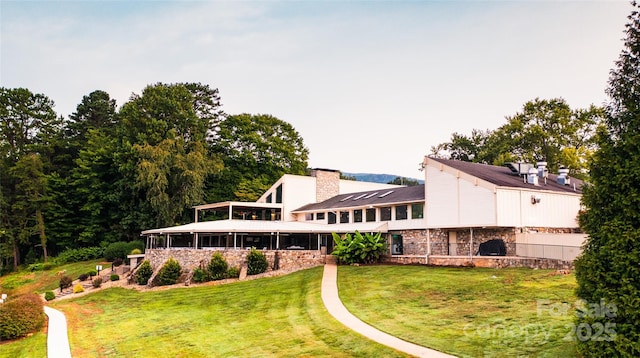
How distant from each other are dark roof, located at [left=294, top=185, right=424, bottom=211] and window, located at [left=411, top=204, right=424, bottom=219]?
477 mm

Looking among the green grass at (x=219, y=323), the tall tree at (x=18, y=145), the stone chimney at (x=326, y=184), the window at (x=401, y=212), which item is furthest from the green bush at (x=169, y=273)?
the tall tree at (x=18, y=145)

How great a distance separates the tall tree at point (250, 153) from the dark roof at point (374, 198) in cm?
1267

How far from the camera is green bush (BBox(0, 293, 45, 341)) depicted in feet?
58.1

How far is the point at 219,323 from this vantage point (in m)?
17.7

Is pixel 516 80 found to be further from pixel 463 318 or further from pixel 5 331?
pixel 5 331

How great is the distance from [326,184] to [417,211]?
1443 cm

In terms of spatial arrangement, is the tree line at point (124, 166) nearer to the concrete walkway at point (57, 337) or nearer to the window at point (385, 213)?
the window at point (385, 213)

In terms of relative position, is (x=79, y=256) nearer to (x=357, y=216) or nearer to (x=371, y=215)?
(x=357, y=216)

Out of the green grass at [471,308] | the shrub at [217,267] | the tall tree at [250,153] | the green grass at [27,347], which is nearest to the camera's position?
the green grass at [471,308]

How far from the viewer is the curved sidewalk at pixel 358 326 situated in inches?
435

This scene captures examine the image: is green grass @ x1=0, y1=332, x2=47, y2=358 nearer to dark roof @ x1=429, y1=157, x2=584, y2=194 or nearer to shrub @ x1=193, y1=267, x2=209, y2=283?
shrub @ x1=193, y1=267, x2=209, y2=283

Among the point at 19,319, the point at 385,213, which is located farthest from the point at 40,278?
the point at 385,213

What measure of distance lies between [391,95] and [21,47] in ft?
70.0

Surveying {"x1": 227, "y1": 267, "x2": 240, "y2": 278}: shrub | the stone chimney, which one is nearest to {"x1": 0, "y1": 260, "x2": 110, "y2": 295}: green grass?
{"x1": 227, "y1": 267, "x2": 240, "y2": 278}: shrub
